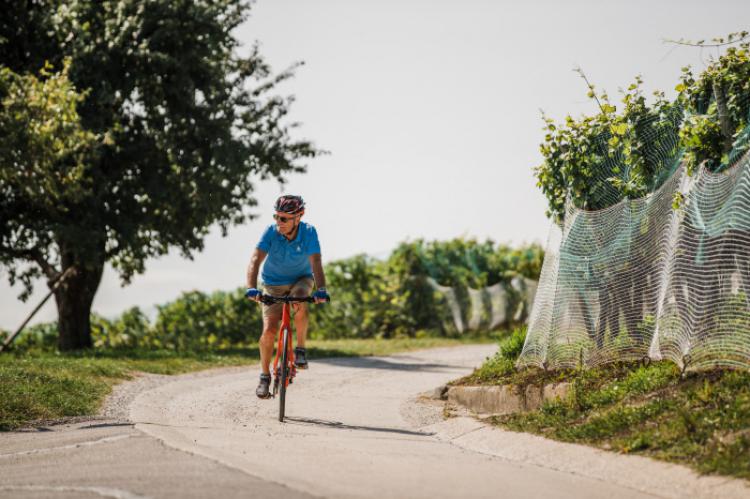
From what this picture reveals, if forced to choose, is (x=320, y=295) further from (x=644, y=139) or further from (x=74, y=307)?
(x=74, y=307)

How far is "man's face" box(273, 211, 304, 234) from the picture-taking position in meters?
9.23

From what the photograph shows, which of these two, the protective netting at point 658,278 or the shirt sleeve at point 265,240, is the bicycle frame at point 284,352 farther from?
the protective netting at point 658,278

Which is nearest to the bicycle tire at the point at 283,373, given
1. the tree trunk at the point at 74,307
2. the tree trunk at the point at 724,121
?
the tree trunk at the point at 724,121

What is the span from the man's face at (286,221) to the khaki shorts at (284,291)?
59 centimetres

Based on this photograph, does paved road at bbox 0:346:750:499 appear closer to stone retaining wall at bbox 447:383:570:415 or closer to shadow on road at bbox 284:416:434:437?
shadow on road at bbox 284:416:434:437

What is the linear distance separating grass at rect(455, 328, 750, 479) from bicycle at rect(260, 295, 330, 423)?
2.19m

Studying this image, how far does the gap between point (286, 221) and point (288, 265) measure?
54cm

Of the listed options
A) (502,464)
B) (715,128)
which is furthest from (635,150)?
(502,464)

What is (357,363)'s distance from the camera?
16875 millimetres

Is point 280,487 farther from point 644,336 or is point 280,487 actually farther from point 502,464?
point 644,336

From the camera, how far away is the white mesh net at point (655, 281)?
315 inches

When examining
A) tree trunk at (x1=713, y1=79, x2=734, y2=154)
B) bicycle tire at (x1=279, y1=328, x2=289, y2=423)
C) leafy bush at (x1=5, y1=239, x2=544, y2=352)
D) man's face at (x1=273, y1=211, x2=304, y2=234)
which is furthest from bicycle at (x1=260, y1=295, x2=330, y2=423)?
leafy bush at (x1=5, y1=239, x2=544, y2=352)

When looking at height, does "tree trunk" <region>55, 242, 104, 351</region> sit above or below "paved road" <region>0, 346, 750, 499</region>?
above

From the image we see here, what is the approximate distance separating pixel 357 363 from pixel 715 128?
9.40 m
